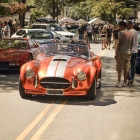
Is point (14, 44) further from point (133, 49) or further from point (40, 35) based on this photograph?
point (40, 35)

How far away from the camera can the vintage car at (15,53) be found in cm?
1579

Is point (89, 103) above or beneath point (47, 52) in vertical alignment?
beneath

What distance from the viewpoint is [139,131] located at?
24.8 ft

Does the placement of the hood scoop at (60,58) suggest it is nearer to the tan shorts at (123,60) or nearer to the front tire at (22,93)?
the front tire at (22,93)

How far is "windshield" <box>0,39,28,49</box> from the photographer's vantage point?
1670 cm

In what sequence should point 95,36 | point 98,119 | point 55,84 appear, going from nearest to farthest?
point 98,119 < point 55,84 < point 95,36

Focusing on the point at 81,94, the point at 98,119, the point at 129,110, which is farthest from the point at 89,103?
the point at 98,119

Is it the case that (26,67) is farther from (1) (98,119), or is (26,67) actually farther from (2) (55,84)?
(1) (98,119)

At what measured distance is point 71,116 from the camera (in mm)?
8734

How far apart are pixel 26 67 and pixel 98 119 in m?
2.73

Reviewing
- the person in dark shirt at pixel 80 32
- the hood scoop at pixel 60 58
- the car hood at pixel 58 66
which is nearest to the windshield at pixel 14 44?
the car hood at pixel 58 66

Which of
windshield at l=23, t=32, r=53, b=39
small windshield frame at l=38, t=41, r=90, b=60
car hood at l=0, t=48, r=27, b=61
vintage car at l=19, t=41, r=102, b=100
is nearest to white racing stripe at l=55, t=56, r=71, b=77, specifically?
vintage car at l=19, t=41, r=102, b=100

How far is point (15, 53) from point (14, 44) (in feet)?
2.90

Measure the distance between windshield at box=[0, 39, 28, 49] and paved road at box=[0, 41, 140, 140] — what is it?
4.52m
